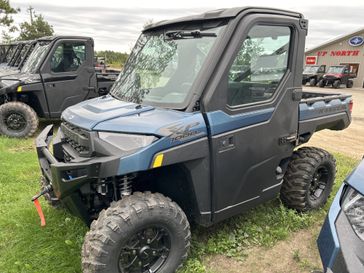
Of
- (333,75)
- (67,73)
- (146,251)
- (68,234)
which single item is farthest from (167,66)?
(333,75)

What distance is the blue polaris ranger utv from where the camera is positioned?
2.66m

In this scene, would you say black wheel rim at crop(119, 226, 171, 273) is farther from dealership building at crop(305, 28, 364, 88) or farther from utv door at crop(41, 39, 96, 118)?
dealership building at crop(305, 28, 364, 88)

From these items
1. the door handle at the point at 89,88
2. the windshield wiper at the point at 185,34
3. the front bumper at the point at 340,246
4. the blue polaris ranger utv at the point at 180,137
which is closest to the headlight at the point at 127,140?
the blue polaris ranger utv at the point at 180,137

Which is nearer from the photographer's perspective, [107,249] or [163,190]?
[107,249]

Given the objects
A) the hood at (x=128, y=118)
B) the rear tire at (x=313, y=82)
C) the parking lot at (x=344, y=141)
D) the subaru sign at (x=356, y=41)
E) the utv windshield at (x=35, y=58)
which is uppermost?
the hood at (x=128, y=118)

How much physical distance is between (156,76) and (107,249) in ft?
5.09

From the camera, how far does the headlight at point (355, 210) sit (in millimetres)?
2002

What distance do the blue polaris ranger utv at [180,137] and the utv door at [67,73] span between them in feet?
15.9

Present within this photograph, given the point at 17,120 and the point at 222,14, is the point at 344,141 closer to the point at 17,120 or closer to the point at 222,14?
the point at 222,14

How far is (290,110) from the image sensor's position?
356cm

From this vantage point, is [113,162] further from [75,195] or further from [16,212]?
[16,212]

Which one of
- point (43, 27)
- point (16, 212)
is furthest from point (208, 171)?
point (43, 27)

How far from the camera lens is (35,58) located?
8445 mm

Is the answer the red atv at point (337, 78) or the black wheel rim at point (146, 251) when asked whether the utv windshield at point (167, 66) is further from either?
the red atv at point (337, 78)
